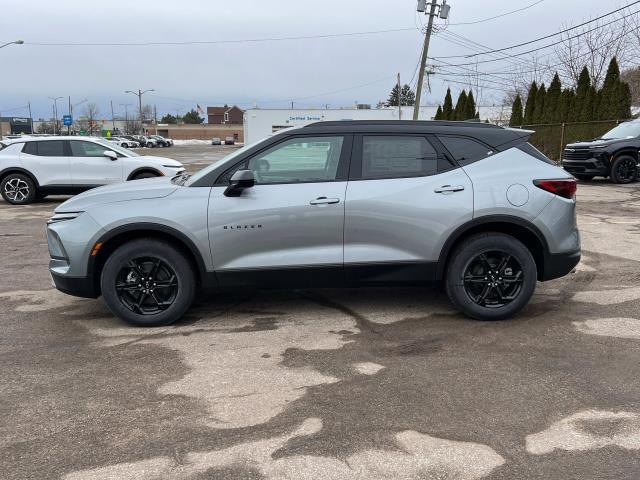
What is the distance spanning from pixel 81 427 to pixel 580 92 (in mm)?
26860

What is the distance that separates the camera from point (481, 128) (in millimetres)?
5098

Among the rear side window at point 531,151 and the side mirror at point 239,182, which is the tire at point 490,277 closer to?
the rear side window at point 531,151

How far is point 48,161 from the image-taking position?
43.7 ft

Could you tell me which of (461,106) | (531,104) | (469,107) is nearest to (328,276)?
(531,104)

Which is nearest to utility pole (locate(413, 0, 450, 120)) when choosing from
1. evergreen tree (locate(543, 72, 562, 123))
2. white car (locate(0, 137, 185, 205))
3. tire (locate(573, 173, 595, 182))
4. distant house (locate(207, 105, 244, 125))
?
evergreen tree (locate(543, 72, 562, 123))

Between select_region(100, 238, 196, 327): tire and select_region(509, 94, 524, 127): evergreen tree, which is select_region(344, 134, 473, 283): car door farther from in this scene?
select_region(509, 94, 524, 127): evergreen tree

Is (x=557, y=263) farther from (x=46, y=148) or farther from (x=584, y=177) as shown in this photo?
(x=584, y=177)

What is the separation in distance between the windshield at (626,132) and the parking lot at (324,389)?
41.1ft

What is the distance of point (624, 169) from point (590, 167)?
95 centimetres

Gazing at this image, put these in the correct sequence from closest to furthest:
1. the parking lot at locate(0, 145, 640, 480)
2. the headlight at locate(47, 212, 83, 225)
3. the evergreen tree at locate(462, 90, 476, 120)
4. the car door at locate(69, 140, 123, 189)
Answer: the parking lot at locate(0, 145, 640, 480), the headlight at locate(47, 212, 83, 225), the car door at locate(69, 140, 123, 189), the evergreen tree at locate(462, 90, 476, 120)

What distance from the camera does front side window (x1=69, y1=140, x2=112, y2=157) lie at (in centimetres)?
1330

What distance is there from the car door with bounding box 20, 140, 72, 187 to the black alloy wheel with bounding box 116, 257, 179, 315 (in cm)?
966

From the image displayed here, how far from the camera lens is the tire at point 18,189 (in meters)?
13.5

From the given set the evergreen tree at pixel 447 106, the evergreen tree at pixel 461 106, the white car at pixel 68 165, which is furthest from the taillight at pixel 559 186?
the evergreen tree at pixel 447 106
